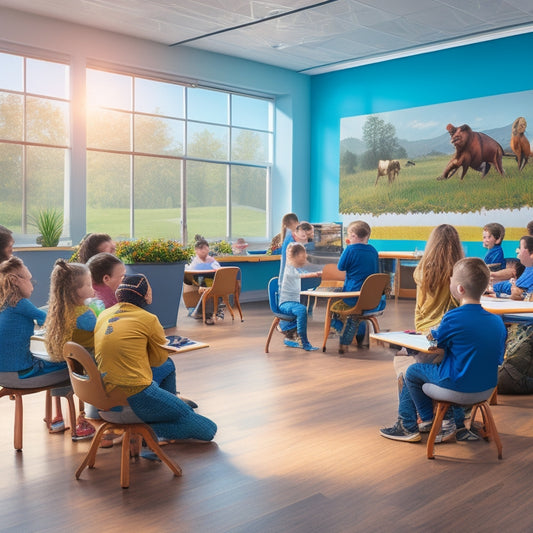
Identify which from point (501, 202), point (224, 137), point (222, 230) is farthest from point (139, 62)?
point (501, 202)

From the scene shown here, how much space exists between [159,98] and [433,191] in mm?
5366

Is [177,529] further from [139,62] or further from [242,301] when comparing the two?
[139,62]

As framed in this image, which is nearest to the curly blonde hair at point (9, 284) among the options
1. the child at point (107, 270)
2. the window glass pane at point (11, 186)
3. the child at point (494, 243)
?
the child at point (107, 270)

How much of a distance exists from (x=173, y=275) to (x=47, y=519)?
17.6 feet

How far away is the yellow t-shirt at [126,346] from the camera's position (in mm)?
3379

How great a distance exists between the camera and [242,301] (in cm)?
1142

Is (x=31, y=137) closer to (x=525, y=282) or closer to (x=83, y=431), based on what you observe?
(x=83, y=431)

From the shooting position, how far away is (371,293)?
273 inches

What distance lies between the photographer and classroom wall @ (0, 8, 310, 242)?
10086mm

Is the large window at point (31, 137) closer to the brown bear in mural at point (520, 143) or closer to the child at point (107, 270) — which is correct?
the child at point (107, 270)

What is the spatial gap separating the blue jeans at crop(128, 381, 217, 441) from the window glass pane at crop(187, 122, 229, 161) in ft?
30.6

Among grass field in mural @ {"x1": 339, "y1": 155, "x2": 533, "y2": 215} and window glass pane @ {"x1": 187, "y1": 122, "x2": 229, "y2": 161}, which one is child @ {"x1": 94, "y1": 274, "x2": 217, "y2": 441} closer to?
grass field in mural @ {"x1": 339, "y1": 155, "x2": 533, "y2": 215}

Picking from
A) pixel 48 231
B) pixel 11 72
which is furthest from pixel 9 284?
pixel 11 72

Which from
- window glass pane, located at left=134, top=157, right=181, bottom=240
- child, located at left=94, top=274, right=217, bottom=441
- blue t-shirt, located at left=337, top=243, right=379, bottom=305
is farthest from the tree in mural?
child, located at left=94, top=274, right=217, bottom=441
